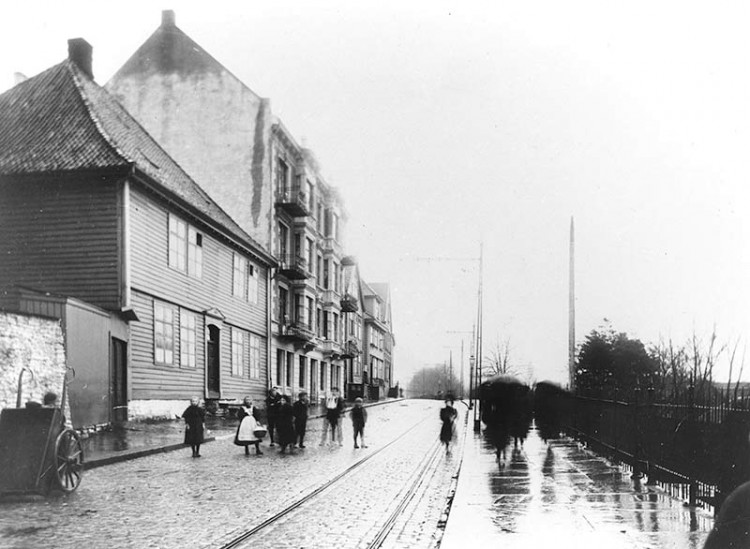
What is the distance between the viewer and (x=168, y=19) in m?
35.9

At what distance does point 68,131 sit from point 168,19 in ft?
46.6

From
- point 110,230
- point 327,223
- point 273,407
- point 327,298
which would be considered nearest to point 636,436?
point 273,407

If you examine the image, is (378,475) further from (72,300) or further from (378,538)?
(72,300)

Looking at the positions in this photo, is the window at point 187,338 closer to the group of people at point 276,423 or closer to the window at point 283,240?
the group of people at point 276,423

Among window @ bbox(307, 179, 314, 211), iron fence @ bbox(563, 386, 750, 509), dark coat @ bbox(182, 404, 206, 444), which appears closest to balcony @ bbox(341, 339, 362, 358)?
window @ bbox(307, 179, 314, 211)

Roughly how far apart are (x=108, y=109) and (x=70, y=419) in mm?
12264

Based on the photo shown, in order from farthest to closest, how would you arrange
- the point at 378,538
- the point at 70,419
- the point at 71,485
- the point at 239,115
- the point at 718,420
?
the point at 239,115, the point at 70,419, the point at 71,485, the point at 718,420, the point at 378,538

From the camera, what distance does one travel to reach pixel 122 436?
1873 centimetres

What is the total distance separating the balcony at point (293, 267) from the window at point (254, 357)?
4.80 m

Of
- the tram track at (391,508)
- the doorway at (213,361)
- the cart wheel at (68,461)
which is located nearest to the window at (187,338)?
the doorway at (213,361)

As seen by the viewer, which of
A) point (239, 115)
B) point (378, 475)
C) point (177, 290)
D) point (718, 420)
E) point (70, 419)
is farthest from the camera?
point (239, 115)

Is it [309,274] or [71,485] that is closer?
[71,485]

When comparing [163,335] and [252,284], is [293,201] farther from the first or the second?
[163,335]

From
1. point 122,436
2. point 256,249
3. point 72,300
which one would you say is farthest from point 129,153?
point 256,249
